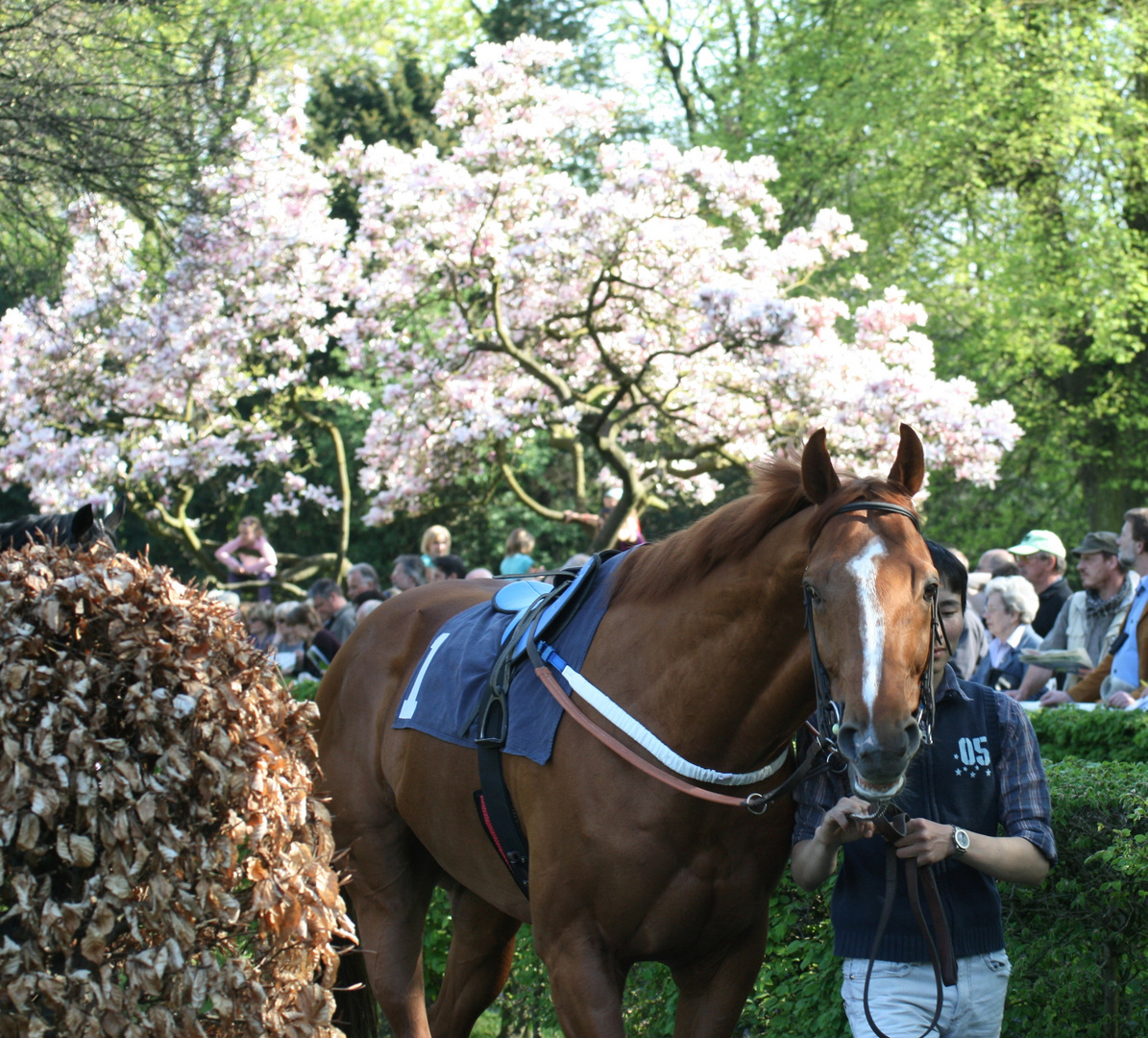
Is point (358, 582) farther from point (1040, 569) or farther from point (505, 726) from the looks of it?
point (505, 726)

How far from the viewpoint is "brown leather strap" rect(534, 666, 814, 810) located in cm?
268

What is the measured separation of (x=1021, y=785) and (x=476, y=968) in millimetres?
2046

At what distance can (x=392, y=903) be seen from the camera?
397cm

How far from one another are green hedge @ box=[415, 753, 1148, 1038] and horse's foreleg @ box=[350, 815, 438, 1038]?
0.87m

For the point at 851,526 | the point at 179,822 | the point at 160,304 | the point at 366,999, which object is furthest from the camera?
the point at 160,304

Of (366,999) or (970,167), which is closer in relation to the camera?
(366,999)

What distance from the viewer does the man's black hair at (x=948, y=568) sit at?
276 cm

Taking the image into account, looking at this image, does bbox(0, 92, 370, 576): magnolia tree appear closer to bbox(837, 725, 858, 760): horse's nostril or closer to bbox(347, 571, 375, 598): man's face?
bbox(347, 571, 375, 598): man's face

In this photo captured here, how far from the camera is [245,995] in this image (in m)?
2.56

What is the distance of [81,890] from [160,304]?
33.4 feet

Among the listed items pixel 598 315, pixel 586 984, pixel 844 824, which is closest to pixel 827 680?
pixel 844 824

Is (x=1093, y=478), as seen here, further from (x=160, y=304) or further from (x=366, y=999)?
(x=366, y=999)

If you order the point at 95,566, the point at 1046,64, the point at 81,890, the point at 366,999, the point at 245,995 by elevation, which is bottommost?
the point at 366,999

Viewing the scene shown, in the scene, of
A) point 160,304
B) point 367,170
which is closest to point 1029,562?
point 367,170
